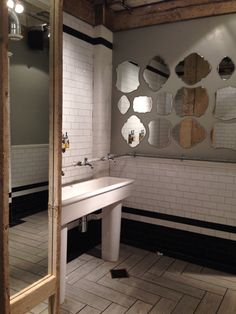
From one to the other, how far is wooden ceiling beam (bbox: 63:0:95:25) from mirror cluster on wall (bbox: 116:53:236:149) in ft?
2.13

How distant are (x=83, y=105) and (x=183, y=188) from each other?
1.50 m

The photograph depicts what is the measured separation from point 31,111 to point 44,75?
27cm

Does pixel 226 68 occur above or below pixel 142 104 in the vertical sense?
above

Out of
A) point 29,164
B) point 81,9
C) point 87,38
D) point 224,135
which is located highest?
point 81,9

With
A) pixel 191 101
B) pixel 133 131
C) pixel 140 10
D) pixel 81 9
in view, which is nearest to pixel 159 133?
pixel 133 131

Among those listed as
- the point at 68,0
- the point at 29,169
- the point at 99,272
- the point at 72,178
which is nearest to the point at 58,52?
the point at 29,169

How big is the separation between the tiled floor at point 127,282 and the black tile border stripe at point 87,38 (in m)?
1.97

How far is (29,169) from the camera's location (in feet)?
6.55

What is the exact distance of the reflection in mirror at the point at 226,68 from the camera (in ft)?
9.68

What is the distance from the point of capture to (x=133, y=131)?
3582mm

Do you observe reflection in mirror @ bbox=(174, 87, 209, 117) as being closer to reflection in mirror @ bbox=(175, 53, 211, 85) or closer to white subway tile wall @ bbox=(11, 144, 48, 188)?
reflection in mirror @ bbox=(175, 53, 211, 85)

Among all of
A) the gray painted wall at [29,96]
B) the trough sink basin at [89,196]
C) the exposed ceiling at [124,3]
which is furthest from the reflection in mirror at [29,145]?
the exposed ceiling at [124,3]

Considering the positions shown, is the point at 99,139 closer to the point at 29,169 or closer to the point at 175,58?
the point at 175,58

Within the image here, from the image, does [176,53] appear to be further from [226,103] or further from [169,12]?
[226,103]
